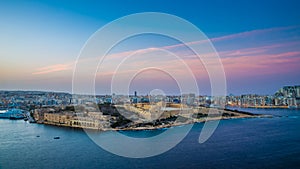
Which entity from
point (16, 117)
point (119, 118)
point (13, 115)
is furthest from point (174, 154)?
point (13, 115)

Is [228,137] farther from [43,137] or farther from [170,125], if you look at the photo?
[43,137]

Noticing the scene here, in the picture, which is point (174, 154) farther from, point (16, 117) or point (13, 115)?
point (13, 115)

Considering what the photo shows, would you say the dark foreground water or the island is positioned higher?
the island

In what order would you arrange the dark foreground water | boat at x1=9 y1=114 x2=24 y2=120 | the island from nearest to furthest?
the dark foreground water → the island → boat at x1=9 y1=114 x2=24 y2=120

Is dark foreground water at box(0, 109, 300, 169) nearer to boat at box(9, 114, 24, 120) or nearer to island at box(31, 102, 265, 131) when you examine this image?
island at box(31, 102, 265, 131)

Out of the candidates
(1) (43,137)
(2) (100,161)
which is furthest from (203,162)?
(1) (43,137)

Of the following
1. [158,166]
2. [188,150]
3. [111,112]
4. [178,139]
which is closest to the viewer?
[158,166]

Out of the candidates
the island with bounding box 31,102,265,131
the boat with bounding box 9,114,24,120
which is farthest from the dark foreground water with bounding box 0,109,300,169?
the boat with bounding box 9,114,24,120

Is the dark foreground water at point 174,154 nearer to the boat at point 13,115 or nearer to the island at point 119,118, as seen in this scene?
the island at point 119,118

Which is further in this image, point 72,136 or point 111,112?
point 111,112

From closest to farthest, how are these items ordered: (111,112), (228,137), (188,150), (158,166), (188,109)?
(158,166) → (188,150) → (228,137) → (111,112) → (188,109)

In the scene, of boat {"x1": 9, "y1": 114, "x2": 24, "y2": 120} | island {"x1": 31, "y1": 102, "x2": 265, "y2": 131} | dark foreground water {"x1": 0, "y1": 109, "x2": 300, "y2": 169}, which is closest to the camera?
dark foreground water {"x1": 0, "y1": 109, "x2": 300, "y2": 169}
